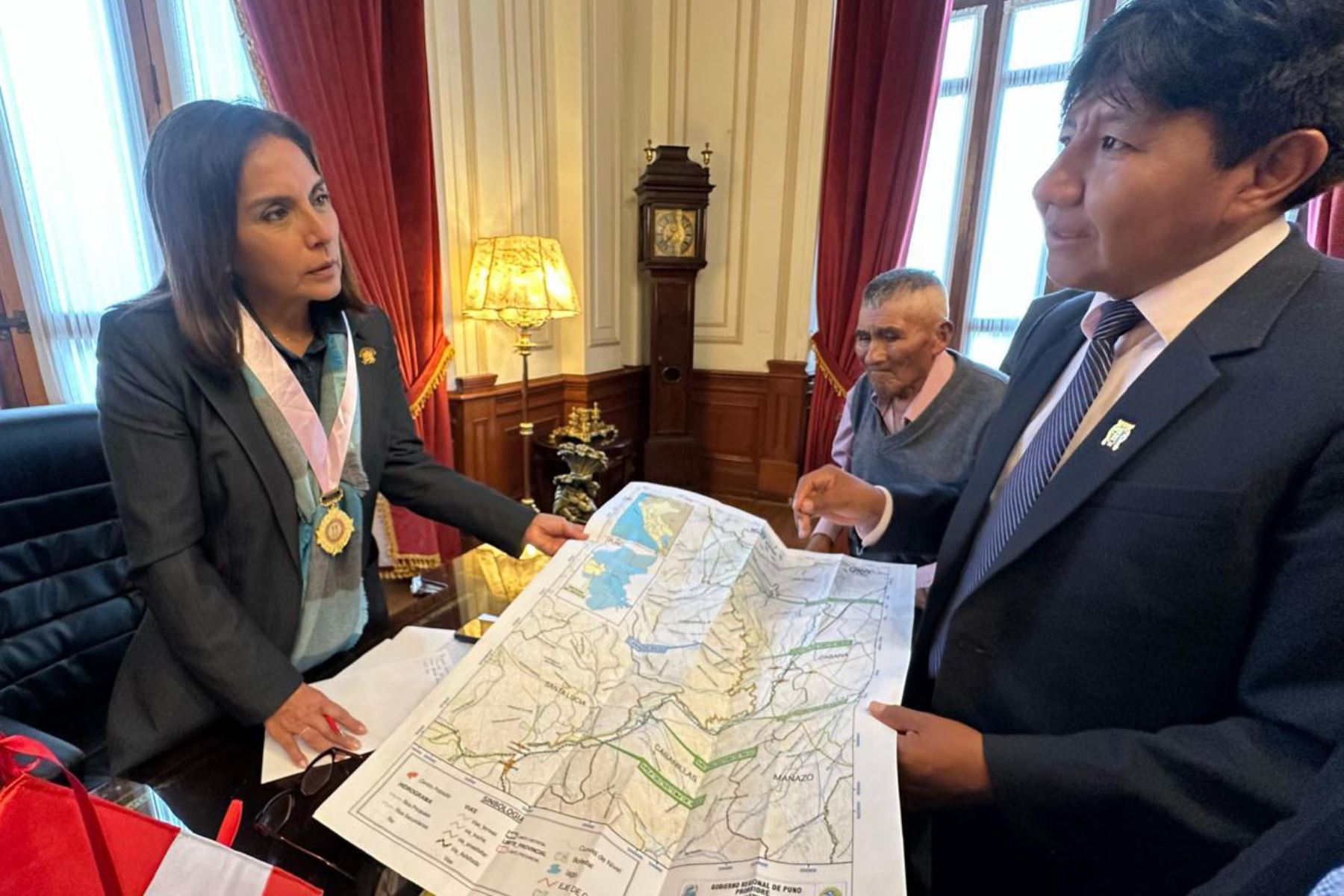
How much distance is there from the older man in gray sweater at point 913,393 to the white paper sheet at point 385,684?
1.01 meters

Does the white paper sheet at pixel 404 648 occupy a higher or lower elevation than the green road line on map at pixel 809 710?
lower

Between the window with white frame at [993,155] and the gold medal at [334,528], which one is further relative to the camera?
the window with white frame at [993,155]

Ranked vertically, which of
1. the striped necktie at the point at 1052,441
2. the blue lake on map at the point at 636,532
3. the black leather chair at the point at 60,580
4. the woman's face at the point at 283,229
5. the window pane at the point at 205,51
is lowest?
the black leather chair at the point at 60,580

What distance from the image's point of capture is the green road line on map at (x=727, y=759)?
636 mm

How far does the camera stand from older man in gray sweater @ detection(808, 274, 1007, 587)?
1.56 m

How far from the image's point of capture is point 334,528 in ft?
3.18

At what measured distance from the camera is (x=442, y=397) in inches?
104

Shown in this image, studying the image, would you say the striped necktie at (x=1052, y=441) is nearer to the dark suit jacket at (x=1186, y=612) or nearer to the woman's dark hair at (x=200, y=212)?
the dark suit jacket at (x=1186, y=612)

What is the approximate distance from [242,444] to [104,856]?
0.56 m

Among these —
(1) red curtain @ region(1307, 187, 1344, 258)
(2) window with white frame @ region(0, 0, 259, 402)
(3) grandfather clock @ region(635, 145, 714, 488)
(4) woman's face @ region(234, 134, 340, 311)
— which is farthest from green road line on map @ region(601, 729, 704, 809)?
(1) red curtain @ region(1307, 187, 1344, 258)

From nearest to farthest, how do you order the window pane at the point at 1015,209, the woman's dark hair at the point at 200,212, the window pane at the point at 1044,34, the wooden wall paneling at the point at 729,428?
the woman's dark hair at the point at 200,212, the window pane at the point at 1044,34, the window pane at the point at 1015,209, the wooden wall paneling at the point at 729,428

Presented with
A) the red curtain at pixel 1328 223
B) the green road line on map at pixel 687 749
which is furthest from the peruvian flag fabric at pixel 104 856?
the red curtain at pixel 1328 223

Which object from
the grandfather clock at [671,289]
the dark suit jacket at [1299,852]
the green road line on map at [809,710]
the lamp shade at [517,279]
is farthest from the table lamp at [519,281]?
the dark suit jacket at [1299,852]

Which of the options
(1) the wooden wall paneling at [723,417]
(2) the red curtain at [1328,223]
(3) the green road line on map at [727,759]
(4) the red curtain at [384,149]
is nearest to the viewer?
(3) the green road line on map at [727,759]
